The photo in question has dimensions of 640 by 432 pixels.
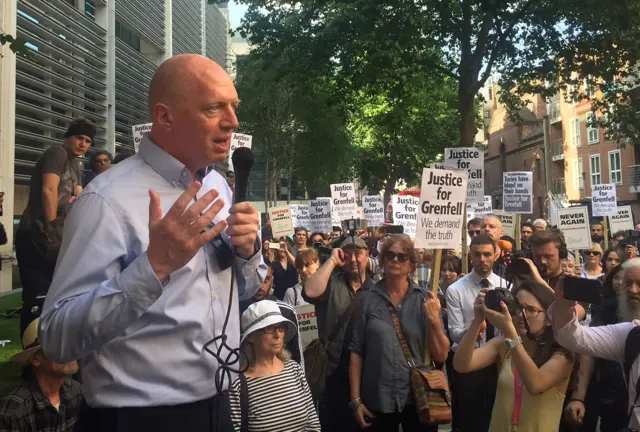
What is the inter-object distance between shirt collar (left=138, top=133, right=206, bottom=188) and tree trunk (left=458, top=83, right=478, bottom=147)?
643 inches

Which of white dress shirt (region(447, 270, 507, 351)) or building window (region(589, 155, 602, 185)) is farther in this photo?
building window (region(589, 155, 602, 185))

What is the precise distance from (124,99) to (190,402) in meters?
26.2

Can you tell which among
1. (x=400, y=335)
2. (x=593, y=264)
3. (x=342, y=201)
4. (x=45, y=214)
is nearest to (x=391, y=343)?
(x=400, y=335)

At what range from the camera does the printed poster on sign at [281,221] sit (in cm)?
1293

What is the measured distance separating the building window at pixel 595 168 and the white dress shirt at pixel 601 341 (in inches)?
2026

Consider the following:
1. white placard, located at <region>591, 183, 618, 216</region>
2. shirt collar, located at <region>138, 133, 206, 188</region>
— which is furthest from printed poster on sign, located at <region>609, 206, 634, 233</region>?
shirt collar, located at <region>138, 133, 206, 188</region>

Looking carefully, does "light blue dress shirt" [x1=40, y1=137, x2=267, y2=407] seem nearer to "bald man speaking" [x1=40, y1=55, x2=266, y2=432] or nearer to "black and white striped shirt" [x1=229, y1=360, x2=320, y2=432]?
"bald man speaking" [x1=40, y1=55, x2=266, y2=432]

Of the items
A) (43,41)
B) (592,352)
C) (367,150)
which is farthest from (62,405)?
(367,150)

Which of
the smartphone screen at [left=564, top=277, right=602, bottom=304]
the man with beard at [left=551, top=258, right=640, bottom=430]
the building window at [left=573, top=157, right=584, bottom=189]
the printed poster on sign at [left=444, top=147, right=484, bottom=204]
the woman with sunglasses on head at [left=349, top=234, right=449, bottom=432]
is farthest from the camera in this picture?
the building window at [left=573, top=157, right=584, bottom=189]

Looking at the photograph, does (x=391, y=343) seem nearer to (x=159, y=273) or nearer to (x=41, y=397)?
(x=41, y=397)

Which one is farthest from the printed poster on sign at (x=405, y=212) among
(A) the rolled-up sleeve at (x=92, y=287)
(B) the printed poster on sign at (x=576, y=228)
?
(A) the rolled-up sleeve at (x=92, y=287)

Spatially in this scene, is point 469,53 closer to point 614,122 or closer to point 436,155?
point 614,122

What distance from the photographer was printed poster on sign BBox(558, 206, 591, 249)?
11.8 meters

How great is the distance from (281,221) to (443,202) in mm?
6056
